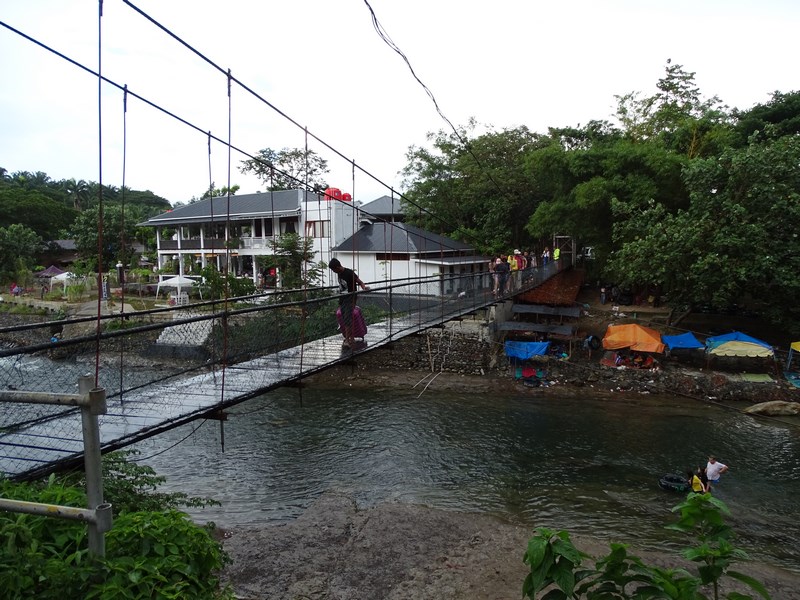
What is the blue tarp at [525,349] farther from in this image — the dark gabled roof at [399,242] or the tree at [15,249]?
the tree at [15,249]

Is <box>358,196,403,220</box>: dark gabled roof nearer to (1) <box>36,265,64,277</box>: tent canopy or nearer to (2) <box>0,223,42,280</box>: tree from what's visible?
(1) <box>36,265,64,277</box>: tent canopy

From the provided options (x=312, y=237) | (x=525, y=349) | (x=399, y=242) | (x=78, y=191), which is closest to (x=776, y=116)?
(x=525, y=349)

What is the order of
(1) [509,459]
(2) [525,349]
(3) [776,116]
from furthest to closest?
(3) [776,116], (2) [525,349], (1) [509,459]

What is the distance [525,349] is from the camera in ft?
41.6

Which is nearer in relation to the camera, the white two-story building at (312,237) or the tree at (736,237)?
the tree at (736,237)

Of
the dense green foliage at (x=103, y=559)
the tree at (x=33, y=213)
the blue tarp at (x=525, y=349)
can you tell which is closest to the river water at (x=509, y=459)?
the blue tarp at (x=525, y=349)

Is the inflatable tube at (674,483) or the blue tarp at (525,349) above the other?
the blue tarp at (525,349)

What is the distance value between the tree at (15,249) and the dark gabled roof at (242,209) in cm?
611

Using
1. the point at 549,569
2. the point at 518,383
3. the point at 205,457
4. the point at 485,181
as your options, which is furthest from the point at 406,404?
the point at 549,569

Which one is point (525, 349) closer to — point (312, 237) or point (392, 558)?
point (312, 237)

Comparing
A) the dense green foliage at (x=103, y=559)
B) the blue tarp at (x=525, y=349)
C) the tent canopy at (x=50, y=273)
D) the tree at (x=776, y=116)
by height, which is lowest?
the blue tarp at (x=525, y=349)

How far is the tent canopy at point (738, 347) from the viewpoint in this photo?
11195 mm

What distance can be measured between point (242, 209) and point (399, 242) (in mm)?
6570

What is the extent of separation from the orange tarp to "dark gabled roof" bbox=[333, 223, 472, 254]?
4.68m
